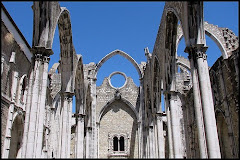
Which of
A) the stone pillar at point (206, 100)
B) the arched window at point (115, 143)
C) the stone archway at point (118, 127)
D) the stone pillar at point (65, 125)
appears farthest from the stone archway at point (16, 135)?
the stone pillar at point (206, 100)

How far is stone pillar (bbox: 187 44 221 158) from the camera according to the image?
7.69 metres

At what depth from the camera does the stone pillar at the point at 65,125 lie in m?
12.3

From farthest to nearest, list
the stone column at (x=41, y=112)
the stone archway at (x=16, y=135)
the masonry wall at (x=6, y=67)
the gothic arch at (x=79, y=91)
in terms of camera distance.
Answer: the gothic arch at (x=79, y=91)
the stone archway at (x=16, y=135)
the masonry wall at (x=6, y=67)
the stone column at (x=41, y=112)

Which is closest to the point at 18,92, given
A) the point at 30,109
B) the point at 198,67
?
the point at 30,109

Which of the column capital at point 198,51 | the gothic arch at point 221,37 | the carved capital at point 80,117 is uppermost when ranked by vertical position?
the gothic arch at point 221,37

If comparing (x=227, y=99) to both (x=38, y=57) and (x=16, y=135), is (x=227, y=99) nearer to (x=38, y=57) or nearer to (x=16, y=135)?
(x=38, y=57)

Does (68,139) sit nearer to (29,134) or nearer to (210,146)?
(29,134)

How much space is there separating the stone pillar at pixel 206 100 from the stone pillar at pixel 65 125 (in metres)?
6.65

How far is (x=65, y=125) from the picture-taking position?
12.5 meters

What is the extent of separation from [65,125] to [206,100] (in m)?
6.81

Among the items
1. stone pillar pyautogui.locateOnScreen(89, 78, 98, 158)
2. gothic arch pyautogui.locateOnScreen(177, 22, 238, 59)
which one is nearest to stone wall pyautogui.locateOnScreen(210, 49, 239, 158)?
gothic arch pyautogui.locateOnScreen(177, 22, 238, 59)

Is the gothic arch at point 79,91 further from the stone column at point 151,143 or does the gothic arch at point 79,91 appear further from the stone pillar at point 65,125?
the stone column at point 151,143

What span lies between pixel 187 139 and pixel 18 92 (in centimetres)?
1098

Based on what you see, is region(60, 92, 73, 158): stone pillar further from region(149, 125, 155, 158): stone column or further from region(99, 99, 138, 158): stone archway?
region(99, 99, 138, 158): stone archway
